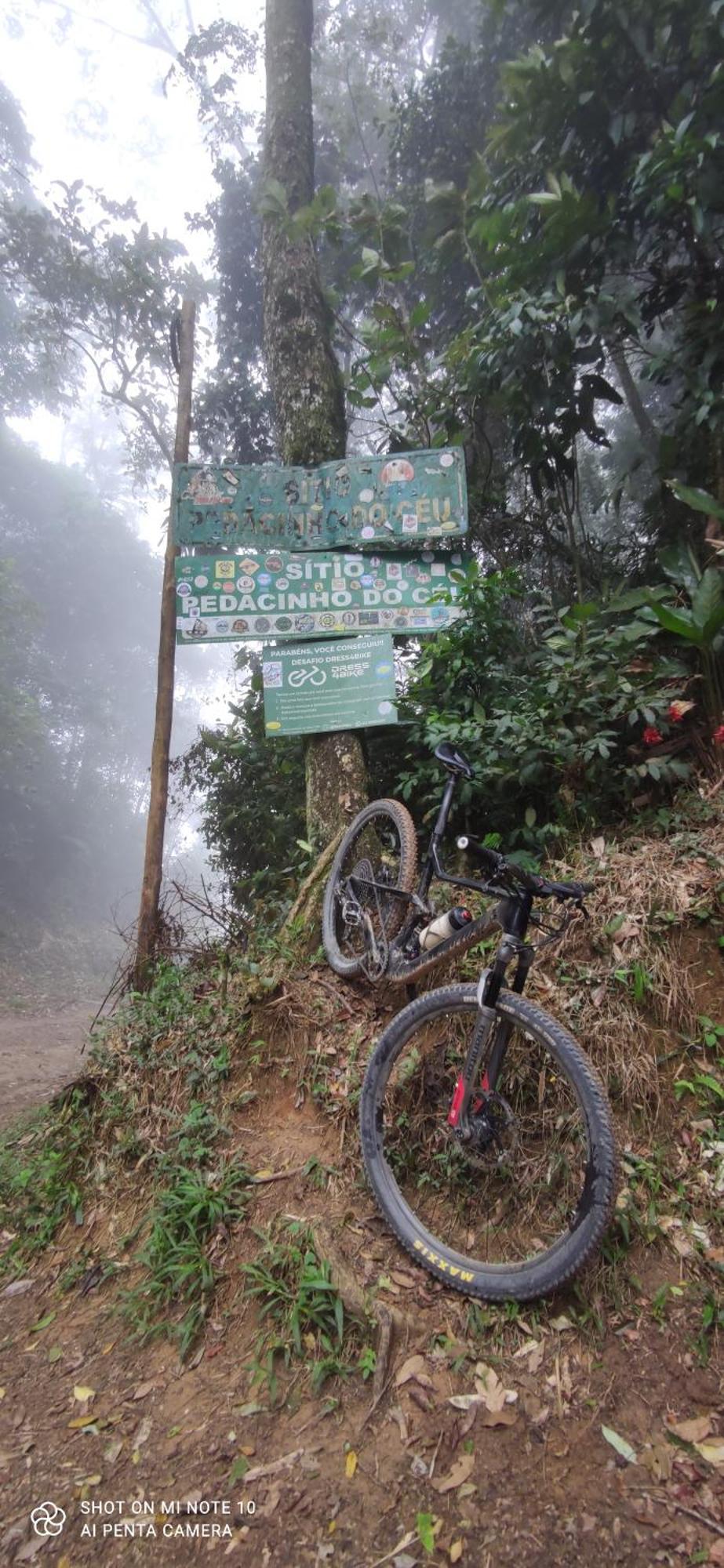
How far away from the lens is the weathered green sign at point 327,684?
15.8 ft

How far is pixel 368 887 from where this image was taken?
12.7 ft

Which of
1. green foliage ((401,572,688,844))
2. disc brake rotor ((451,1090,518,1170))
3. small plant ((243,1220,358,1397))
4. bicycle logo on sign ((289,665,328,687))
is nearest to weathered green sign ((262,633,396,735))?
bicycle logo on sign ((289,665,328,687))

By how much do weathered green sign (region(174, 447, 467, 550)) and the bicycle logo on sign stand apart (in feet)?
3.04

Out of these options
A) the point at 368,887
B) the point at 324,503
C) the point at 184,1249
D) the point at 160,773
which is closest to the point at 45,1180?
the point at 184,1249

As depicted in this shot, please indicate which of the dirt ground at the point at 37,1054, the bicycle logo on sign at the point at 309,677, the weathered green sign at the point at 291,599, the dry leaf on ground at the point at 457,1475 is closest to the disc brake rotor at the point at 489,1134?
the dry leaf on ground at the point at 457,1475

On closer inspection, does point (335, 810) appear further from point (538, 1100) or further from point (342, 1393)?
point (342, 1393)

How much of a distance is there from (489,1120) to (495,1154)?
191mm

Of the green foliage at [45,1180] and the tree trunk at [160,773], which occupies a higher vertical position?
the tree trunk at [160,773]

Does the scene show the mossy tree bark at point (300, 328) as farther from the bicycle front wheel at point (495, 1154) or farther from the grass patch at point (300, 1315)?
the grass patch at point (300, 1315)

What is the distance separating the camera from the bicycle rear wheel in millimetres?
3537

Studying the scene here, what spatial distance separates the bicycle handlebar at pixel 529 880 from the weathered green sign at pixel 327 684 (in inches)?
94.6

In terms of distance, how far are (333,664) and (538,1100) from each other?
10.4ft

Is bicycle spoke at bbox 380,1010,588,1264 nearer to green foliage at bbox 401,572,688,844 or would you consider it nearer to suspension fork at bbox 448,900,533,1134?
suspension fork at bbox 448,900,533,1134

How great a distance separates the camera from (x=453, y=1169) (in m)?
2.73
